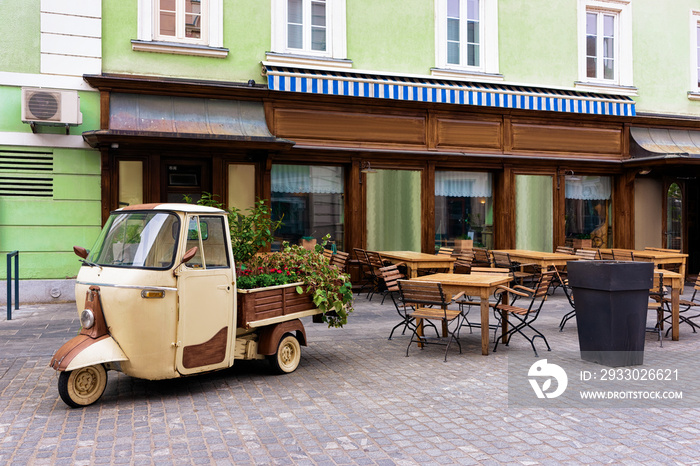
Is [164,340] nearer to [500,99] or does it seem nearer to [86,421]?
[86,421]

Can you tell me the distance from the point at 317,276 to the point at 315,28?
26.5 feet

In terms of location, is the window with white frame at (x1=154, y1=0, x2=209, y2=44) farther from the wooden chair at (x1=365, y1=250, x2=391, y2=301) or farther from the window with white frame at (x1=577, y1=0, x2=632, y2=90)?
the window with white frame at (x1=577, y1=0, x2=632, y2=90)

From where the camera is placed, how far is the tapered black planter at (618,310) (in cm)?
691

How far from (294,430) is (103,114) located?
8775 millimetres

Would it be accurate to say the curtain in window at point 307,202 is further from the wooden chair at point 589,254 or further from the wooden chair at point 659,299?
the wooden chair at point 659,299

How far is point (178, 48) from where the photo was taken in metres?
12.2

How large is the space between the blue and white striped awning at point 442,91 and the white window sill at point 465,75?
0.56 feet

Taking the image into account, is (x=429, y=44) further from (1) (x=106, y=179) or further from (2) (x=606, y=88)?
(1) (x=106, y=179)

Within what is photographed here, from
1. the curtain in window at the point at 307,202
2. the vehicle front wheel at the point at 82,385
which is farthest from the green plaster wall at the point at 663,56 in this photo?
the vehicle front wheel at the point at 82,385

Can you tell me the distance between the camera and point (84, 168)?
38.4 feet

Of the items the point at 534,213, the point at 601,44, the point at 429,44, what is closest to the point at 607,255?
the point at 534,213

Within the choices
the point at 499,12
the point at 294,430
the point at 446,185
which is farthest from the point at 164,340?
the point at 499,12

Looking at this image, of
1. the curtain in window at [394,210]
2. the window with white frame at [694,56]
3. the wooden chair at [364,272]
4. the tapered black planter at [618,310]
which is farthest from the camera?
the window with white frame at [694,56]

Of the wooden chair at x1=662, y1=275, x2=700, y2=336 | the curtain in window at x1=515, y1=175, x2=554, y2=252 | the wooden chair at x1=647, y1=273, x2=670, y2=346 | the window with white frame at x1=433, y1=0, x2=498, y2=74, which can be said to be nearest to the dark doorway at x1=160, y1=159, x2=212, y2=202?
the window with white frame at x1=433, y1=0, x2=498, y2=74
